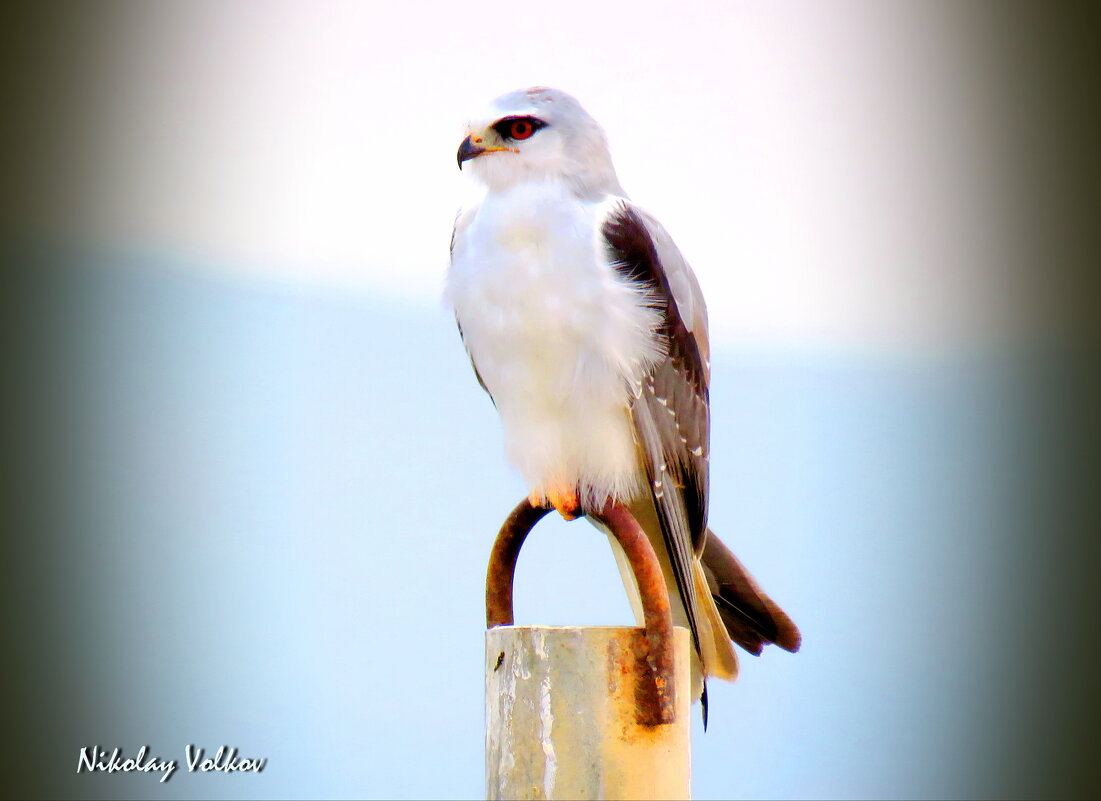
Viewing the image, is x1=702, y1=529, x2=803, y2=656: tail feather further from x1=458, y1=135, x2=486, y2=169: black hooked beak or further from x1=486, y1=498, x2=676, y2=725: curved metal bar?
x1=458, y1=135, x2=486, y2=169: black hooked beak

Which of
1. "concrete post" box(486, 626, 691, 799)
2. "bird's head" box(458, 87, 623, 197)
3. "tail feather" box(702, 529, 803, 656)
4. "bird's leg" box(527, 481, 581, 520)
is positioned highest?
"bird's head" box(458, 87, 623, 197)

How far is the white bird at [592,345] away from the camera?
2232 millimetres

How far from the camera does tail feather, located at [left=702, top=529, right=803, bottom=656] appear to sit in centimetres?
217

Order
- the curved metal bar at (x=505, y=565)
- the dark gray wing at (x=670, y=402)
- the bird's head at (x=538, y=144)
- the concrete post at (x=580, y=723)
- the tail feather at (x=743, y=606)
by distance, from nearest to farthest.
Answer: the concrete post at (x=580, y=723) < the curved metal bar at (x=505, y=565) < the tail feather at (x=743, y=606) < the dark gray wing at (x=670, y=402) < the bird's head at (x=538, y=144)

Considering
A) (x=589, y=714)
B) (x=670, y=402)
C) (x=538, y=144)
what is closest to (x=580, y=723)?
(x=589, y=714)

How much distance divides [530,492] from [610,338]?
1.42ft

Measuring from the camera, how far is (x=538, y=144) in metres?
2.46

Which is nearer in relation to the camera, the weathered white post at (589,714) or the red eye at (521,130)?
the weathered white post at (589,714)

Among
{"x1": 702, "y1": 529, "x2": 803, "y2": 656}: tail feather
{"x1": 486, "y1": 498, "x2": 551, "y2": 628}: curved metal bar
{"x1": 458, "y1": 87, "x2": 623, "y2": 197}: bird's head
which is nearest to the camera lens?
{"x1": 486, "y1": 498, "x2": 551, "y2": 628}: curved metal bar

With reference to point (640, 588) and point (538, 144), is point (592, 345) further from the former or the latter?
point (640, 588)

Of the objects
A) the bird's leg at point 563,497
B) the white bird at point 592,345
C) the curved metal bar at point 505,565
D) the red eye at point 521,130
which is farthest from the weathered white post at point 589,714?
the red eye at point 521,130

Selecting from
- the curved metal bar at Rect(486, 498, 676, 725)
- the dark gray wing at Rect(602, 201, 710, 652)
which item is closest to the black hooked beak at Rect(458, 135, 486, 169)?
the dark gray wing at Rect(602, 201, 710, 652)

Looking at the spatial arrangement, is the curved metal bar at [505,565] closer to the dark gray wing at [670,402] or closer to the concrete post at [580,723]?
the concrete post at [580,723]

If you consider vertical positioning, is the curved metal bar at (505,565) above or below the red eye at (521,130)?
below
